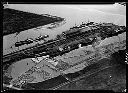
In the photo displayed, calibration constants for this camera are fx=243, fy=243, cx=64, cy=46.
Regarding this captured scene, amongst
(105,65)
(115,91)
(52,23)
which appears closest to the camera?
(115,91)

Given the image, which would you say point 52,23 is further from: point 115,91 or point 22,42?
point 115,91

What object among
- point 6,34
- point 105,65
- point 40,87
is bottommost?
point 40,87

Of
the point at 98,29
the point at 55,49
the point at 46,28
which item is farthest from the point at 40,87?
the point at 98,29

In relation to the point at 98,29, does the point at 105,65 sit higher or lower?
lower

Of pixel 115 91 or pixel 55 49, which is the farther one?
pixel 55 49

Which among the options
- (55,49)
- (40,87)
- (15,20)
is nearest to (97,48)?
(55,49)

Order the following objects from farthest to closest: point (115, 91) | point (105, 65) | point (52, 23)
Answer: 1. point (52, 23)
2. point (105, 65)
3. point (115, 91)
